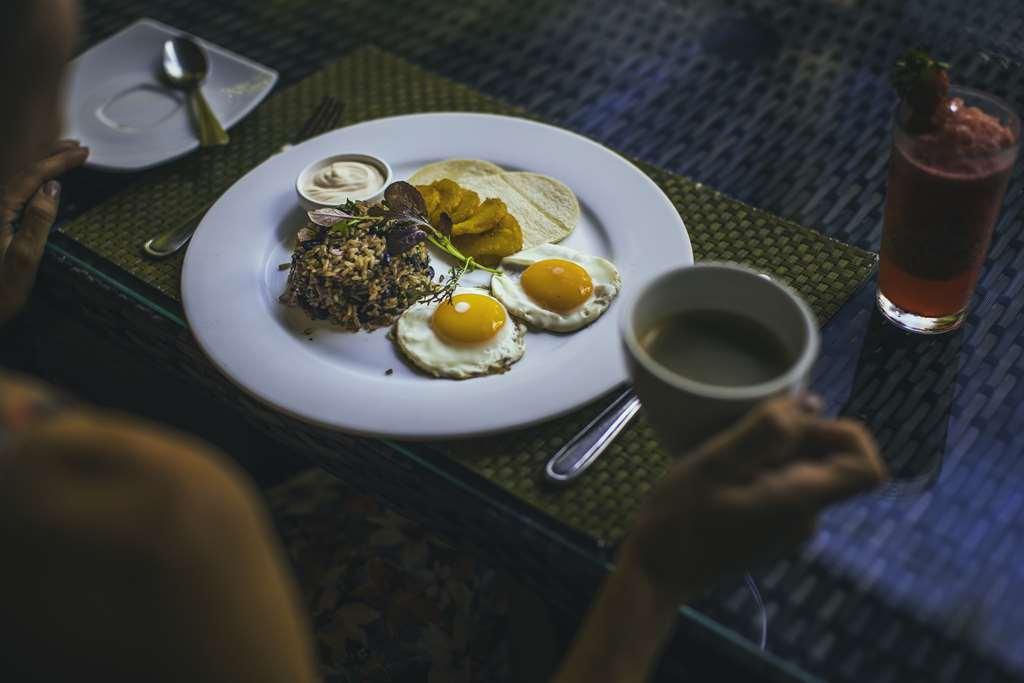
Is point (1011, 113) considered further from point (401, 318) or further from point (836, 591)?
point (401, 318)

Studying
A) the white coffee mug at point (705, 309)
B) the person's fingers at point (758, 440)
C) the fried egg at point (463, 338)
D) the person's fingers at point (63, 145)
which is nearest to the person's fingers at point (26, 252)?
the person's fingers at point (63, 145)

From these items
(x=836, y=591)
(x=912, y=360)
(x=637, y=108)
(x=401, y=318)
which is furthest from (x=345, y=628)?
(x=637, y=108)

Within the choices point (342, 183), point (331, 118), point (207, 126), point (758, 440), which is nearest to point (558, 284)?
point (342, 183)

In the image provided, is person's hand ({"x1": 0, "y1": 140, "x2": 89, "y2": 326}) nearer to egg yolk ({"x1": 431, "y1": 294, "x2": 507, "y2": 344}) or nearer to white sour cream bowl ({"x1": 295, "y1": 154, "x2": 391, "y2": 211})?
white sour cream bowl ({"x1": 295, "y1": 154, "x2": 391, "y2": 211})

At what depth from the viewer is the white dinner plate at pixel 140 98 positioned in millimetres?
1662

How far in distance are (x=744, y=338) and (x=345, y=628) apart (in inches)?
29.4

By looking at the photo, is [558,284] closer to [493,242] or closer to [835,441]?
[493,242]

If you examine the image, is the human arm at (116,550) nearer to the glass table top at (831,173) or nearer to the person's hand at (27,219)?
the glass table top at (831,173)

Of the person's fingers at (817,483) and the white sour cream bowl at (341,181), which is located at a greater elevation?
the person's fingers at (817,483)

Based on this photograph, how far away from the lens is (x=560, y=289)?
1.32 meters

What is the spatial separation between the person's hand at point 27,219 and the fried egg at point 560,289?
71cm

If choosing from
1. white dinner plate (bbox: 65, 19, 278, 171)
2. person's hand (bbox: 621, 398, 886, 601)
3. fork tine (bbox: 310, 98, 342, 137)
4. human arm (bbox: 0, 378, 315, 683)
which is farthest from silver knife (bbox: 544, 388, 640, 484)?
Result: white dinner plate (bbox: 65, 19, 278, 171)

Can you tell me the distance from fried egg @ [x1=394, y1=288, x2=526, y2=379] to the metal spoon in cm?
62

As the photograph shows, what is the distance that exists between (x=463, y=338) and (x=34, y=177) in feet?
2.63
